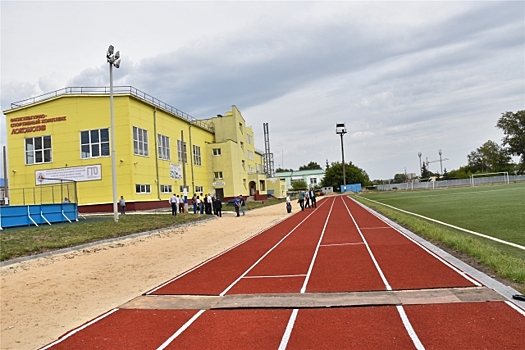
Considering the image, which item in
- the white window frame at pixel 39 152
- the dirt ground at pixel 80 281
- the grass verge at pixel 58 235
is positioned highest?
the white window frame at pixel 39 152

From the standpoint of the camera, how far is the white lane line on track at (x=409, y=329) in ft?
15.9

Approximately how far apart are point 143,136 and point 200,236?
1993 cm

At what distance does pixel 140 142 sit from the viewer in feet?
119

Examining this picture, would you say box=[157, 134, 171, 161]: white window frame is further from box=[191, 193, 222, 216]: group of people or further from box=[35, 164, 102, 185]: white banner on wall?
box=[191, 193, 222, 216]: group of people

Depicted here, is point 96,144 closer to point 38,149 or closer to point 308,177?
point 38,149

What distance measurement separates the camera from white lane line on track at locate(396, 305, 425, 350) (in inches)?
190

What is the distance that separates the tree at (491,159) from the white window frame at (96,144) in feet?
308

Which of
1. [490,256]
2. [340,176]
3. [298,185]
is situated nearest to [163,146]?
[490,256]

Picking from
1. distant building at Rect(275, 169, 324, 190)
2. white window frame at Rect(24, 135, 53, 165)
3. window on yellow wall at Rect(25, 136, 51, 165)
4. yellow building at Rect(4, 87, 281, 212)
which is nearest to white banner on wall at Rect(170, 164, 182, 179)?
yellow building at Rect(4, 87, 281, 212)

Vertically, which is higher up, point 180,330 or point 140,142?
point 140,142

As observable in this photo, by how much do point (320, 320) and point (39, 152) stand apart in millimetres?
37150

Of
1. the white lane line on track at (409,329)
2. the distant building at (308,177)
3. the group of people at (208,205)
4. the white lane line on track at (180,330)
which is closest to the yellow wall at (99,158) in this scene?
the group of people at (208,205)

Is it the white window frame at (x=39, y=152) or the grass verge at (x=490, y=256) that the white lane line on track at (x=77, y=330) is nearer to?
the grass verge at (x=490, y=256)

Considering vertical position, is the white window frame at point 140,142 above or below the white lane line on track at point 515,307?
above
